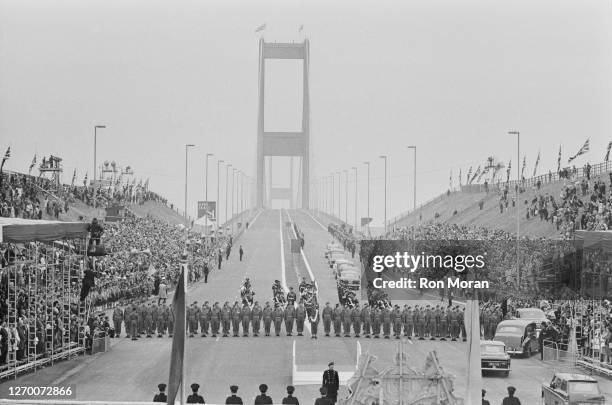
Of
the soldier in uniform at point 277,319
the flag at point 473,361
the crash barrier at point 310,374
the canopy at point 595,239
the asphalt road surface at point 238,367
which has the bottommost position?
the asphalt road surface at point 238,367

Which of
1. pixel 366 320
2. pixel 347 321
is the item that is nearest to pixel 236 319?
pixel 347 321

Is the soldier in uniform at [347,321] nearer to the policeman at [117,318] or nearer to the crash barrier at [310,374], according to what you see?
the policeman at [117,318]

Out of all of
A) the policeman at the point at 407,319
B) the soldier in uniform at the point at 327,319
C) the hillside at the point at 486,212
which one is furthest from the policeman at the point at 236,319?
the hillside at the point at 486,212

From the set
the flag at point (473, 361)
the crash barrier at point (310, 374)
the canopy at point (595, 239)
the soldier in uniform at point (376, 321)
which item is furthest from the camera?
the soldier in uniform at point (376, 321)

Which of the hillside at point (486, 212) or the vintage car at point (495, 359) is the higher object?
the hillside at point (486, 212)

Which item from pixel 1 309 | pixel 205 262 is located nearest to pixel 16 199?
pixel 1 309

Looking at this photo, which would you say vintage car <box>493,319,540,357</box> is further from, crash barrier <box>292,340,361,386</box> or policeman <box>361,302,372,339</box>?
crash barrier <box>292,340,361,386</box>
